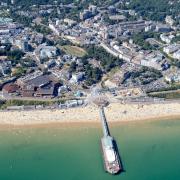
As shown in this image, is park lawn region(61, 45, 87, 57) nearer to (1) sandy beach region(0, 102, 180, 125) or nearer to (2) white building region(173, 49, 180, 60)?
→ (2) white building region(173, 49, 180, 60)

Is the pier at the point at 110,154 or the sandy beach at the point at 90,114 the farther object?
the sandy beach at the point at 90,114

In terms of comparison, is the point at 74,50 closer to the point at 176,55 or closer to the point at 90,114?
the point at 176,55

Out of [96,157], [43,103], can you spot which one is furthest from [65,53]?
[96,157]

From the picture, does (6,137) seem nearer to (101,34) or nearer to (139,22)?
(101,34)

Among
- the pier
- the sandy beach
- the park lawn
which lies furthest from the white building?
the pier

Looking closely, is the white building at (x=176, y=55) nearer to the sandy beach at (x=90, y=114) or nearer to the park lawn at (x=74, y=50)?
the park lawn at (x=74, y=50)

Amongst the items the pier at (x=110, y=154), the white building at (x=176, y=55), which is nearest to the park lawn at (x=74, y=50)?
the white building at (x=176, y=55)
